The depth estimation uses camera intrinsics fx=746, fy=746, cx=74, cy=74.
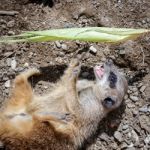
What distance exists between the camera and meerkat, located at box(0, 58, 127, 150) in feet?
24.5

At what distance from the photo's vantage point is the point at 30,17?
8117 mm

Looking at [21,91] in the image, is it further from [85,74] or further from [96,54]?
[96,54]

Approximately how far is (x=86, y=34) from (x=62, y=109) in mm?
816

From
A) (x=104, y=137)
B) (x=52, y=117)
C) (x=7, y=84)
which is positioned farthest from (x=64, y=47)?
(x=104, y=137)

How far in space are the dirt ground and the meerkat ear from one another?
1.59ft

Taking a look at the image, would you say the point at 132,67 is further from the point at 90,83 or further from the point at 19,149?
the point at 19,149

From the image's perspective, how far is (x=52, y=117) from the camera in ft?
24.7

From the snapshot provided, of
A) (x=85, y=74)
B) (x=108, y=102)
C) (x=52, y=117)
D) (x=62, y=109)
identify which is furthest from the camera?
(x=85, y=74)

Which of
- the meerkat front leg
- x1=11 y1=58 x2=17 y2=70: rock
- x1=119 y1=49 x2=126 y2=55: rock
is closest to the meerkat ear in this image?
the meerkat front leg

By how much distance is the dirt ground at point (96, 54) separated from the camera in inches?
311

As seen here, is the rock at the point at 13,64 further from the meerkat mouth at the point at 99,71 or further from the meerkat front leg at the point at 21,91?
the meerkat mouth at the point at 99,71

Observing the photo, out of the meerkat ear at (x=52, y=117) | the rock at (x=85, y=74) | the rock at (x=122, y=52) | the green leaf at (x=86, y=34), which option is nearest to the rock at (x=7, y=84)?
the green leaf at (x=86, y=34)

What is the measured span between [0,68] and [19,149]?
1.06m

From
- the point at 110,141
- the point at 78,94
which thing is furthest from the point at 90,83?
the point at 110,141
